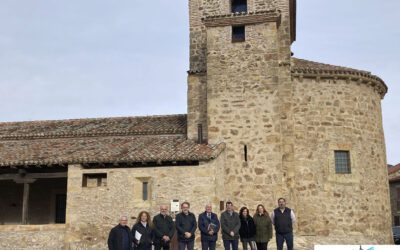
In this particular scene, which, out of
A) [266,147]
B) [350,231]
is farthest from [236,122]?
[350,231]

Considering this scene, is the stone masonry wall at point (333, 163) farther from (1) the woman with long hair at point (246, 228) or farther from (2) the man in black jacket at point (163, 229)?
(2) the man in black jacket at point (163, 229)

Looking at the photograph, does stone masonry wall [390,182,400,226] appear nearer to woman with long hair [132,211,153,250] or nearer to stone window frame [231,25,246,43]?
stone window frame [231,25,246,43]

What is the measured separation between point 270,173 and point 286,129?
6.05 ft

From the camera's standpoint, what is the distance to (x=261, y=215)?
442 inches

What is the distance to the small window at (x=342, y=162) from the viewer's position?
1725 cm

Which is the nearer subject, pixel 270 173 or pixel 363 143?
pixel 270 173

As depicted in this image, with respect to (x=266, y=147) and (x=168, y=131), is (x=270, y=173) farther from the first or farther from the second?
(x=168, y=131)

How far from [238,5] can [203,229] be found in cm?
1204

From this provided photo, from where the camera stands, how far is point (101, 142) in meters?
18.5

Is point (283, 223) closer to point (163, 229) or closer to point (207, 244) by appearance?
point (207, 244)

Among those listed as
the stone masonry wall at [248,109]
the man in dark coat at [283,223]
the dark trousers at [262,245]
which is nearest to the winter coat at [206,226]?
the dark trousers at [262,245]

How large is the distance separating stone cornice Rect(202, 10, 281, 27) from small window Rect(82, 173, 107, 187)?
22.6ft

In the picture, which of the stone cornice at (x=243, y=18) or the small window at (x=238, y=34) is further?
the small window at (x=238, y=34)

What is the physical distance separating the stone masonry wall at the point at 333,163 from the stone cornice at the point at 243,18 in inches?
100
